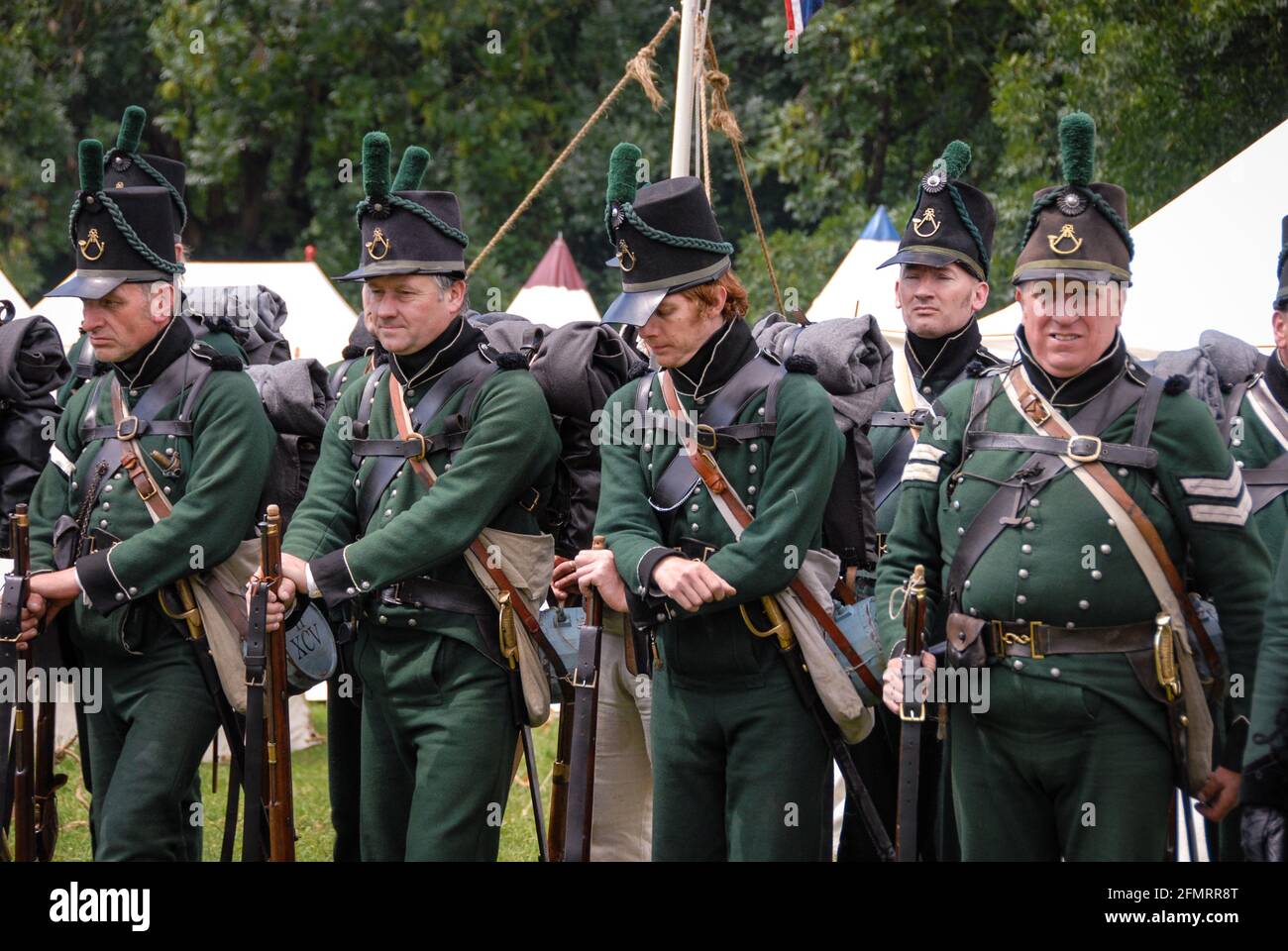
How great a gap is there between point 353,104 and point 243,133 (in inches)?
65.7

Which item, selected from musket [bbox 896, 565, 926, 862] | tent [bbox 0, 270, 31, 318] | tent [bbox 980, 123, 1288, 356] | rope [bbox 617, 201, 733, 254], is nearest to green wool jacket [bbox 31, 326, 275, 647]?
rope [bbox 617, 201, 733, 254]

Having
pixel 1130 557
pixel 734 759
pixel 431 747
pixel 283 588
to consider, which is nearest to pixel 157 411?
pixel 283 588

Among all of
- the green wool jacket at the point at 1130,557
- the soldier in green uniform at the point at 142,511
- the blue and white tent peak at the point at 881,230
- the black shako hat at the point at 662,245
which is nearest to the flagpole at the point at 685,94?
the black shako hat at the point at 662,245

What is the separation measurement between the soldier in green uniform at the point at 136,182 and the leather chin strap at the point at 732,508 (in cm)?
163

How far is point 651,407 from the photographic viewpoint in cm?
481

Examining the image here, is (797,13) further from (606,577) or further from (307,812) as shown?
(606,577)

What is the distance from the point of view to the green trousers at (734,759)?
4.57 m

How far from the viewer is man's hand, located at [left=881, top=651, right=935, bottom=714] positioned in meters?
4.27

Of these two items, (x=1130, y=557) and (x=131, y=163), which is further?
(x=131, y=163)

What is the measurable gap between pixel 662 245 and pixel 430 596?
3.89 ft

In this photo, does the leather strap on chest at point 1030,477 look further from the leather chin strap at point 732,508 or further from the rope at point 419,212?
the rope at point 419,212

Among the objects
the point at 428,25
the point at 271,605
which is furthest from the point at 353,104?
Answer: the point at 271,605

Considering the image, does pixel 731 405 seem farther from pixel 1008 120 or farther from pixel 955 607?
pixel 1008 120

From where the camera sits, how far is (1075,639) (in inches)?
162
